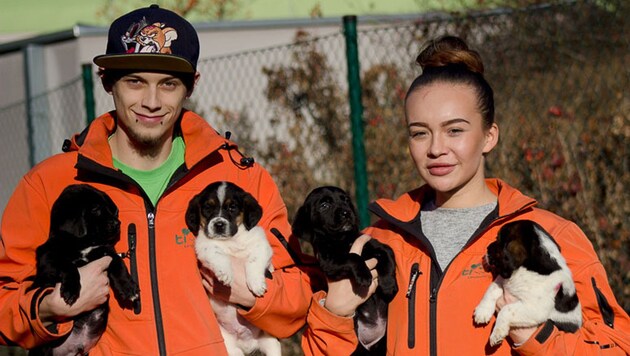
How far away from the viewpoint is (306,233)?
14.4 ft

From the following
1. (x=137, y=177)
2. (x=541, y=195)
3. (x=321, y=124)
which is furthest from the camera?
(x=321, y=124)

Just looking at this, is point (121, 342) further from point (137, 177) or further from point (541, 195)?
point (541, 195)

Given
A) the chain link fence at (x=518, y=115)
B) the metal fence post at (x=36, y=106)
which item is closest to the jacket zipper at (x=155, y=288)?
the chain link fence at (x=518, y=115)

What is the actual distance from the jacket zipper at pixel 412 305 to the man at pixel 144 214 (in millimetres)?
497

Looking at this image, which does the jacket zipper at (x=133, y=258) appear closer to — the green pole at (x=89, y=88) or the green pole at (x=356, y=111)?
the green pole at (x=356, y=111)

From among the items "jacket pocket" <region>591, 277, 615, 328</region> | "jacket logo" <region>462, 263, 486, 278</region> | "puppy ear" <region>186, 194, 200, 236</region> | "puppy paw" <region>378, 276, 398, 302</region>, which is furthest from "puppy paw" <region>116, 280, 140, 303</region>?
"jacket pocket" <region>591, 277, 615, 328</region>

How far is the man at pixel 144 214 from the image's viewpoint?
3691 millimetres

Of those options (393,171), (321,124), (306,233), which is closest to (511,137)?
(393,171)

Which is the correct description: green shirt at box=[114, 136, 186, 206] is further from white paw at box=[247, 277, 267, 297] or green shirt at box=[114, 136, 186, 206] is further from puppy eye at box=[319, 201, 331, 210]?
puppy eye at box=[319, 201, 331, 210]

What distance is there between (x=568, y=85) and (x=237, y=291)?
4828 mm

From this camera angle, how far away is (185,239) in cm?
392

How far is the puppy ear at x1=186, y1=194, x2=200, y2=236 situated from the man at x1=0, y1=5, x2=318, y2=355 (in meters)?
0.03

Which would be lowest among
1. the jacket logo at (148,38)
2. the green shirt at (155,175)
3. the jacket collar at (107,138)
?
the green shirt at (155,175)

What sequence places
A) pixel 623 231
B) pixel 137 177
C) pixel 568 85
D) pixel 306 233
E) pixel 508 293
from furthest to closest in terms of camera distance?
pixel 568 85 < pixel 623 231 < pixel 306 233 < pixel 137 177 < pixel 508 293
